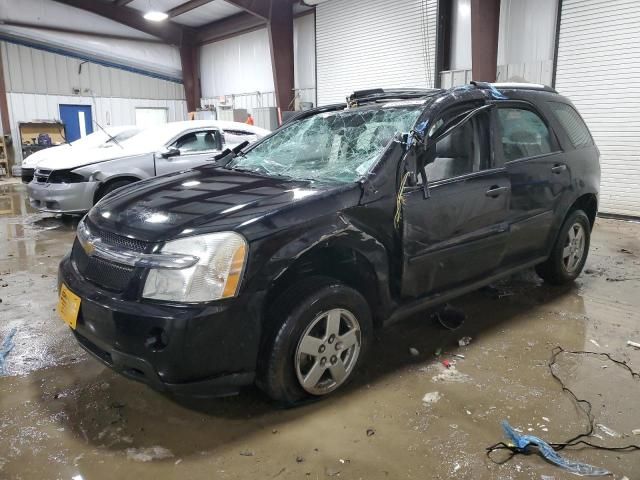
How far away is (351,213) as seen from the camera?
8.07 feet

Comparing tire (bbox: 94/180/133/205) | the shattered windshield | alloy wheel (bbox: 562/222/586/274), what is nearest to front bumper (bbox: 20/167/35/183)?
tire (bbox: 94/180/133/205)

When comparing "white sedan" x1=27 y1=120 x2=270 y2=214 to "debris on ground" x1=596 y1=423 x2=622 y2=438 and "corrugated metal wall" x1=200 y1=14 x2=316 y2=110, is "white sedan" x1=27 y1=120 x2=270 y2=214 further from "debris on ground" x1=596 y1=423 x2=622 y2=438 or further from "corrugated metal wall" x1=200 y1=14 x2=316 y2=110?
"corrugated metal wall" x1=200 y1=14 x2=316 y2=110

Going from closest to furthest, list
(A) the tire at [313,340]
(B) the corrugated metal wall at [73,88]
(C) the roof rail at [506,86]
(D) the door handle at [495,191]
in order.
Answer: (A) the tire at [313,340] < (D) the door handle at [495,191] < (C) the roof rail at [506,86] < (B) the corrugated metal wall at [73,88]

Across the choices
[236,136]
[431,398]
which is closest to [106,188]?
[236,136]

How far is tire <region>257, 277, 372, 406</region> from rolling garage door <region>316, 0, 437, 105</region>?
857 centimetres

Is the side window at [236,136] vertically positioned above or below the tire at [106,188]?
above

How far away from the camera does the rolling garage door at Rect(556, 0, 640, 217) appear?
7.40 meters

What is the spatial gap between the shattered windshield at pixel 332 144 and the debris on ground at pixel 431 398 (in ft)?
3.97

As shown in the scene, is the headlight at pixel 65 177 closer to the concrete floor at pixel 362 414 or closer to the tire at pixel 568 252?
the concrete floor at pixel 362 414

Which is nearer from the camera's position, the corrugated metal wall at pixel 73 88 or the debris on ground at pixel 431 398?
the debris on ground at pixel 431 398

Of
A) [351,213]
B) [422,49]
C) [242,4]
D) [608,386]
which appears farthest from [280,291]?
[242,4]

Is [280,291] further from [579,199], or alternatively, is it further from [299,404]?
[579,199]

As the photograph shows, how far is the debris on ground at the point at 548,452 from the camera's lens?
2031 mm

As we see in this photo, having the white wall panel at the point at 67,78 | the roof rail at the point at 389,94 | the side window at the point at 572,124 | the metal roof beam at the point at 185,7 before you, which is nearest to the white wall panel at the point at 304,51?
the metal roof beam at the point at 185,7
